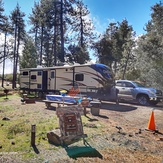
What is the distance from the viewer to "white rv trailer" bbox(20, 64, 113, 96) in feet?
45.8

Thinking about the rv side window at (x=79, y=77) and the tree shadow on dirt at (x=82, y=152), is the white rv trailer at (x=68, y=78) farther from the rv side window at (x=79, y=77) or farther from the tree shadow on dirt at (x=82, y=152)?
the tree shadow on dirt at (x=82, y=152)

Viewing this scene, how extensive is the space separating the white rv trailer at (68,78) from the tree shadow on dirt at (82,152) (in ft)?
29.0

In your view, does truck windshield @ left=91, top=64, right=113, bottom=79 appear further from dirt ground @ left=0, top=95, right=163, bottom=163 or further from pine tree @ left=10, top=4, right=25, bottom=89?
pine tree @ left=10, top=4, right=25, bottom=89

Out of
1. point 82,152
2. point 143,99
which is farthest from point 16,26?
point 82,152

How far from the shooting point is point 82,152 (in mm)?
4797

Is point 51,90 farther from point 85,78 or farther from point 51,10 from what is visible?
point 51,10

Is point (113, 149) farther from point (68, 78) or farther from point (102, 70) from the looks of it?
point (68, 78)

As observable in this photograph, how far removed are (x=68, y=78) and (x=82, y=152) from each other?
1131cm

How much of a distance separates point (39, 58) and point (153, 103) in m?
25.2

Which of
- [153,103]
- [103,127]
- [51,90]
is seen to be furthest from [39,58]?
[103,127]

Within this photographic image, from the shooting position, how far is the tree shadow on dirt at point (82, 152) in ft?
15.2

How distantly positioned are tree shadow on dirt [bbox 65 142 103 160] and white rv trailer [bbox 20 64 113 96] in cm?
885

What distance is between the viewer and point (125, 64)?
27.6 m

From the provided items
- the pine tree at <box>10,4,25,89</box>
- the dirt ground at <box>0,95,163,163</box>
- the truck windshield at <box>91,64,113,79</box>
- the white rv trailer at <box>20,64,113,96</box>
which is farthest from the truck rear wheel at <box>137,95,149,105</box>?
the pine tree at <box>10,4,25,89</box>
